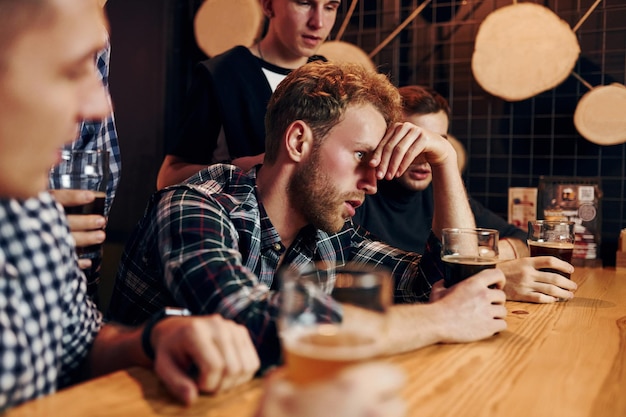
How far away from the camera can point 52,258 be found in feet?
3.16

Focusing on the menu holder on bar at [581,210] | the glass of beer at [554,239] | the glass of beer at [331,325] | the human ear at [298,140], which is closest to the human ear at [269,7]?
the human ear at [298,140]

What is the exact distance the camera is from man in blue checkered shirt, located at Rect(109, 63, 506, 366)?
1.20 m

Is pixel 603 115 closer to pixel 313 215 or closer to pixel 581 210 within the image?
pixel 581 210

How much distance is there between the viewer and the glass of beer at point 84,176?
4.06 ft

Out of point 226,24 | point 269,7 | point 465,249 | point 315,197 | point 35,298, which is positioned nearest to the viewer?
point 35,298

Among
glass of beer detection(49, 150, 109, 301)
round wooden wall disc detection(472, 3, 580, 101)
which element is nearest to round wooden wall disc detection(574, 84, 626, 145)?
round wooden wall disc detection(472, 3, 580, 101)

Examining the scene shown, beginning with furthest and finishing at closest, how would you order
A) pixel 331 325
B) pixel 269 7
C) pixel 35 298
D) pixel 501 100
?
1. pixel 501 100
2. pixel 269 7
3. pixel 35 298
4. pixel 331 325

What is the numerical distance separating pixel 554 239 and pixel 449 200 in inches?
13.7

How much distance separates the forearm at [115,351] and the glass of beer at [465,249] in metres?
0.71

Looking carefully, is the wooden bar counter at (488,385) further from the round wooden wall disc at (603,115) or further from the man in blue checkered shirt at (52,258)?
the round wooden wall disc at (603,115)

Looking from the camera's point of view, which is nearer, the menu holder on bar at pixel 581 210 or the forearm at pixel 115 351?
the forearm at pixel 115 351

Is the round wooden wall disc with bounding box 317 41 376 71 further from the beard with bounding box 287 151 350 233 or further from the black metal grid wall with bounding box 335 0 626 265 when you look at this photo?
the beard with bounding box 287 151 350 233

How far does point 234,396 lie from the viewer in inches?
34.9

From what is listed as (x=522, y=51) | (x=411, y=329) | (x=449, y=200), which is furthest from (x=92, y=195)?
(x=522, y=51)
